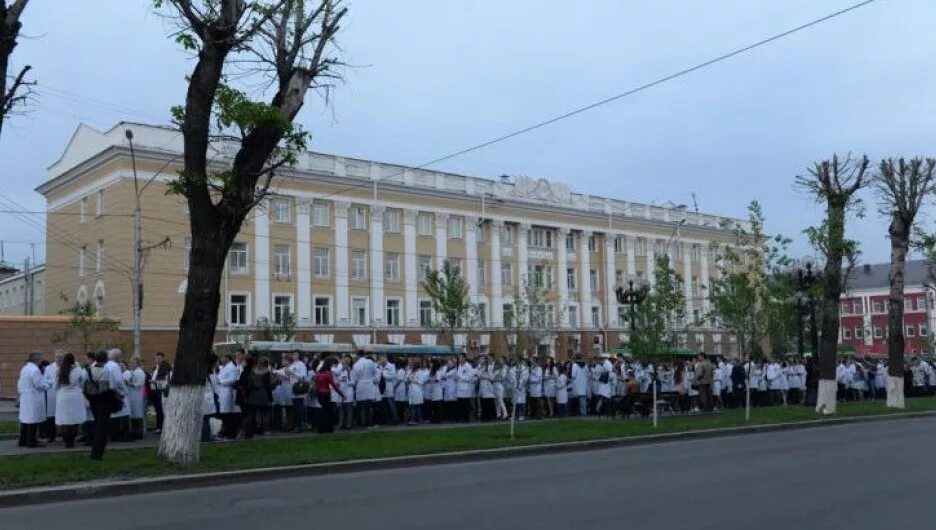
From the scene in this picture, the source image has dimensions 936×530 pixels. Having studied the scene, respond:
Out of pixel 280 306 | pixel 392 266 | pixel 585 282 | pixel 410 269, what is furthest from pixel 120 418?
pixel 585 282

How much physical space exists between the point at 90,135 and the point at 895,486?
163ft

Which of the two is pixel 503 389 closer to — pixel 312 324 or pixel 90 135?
pixel 312 324

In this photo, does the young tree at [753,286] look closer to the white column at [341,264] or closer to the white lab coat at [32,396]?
the white lab coat at [32,396]

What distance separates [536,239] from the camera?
66.8m

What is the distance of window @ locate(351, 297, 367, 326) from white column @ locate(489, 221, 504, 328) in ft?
32.0

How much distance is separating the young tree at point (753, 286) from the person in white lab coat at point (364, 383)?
34.3 feet

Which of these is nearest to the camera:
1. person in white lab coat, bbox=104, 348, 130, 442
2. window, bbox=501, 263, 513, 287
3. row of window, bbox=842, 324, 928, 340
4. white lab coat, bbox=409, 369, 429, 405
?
person in white lab coat, bbox=104, 348, 130, 442

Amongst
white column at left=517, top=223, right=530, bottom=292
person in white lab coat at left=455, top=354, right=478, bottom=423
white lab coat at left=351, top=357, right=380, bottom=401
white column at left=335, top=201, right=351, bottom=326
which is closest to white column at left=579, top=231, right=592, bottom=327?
white column at left=517, top=223, right=530, bottom=292

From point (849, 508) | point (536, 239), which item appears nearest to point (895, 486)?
point (849, 508)

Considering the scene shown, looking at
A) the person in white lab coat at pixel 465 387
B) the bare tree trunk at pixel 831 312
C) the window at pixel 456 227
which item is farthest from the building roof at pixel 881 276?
the person in white lab coat at pixel 465 387

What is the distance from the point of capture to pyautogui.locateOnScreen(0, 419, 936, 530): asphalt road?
33.2ft

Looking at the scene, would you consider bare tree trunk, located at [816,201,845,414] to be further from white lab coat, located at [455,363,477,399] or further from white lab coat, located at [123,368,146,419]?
white lab coat, located at [123,368,146,419]

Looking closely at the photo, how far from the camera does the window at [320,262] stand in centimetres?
5634

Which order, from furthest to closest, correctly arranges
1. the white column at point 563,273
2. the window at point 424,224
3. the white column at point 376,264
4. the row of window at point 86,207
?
the white column at point 563,273 < the window at point 424,224 < the white column at point 376,264 < the row of window at point 86,207
